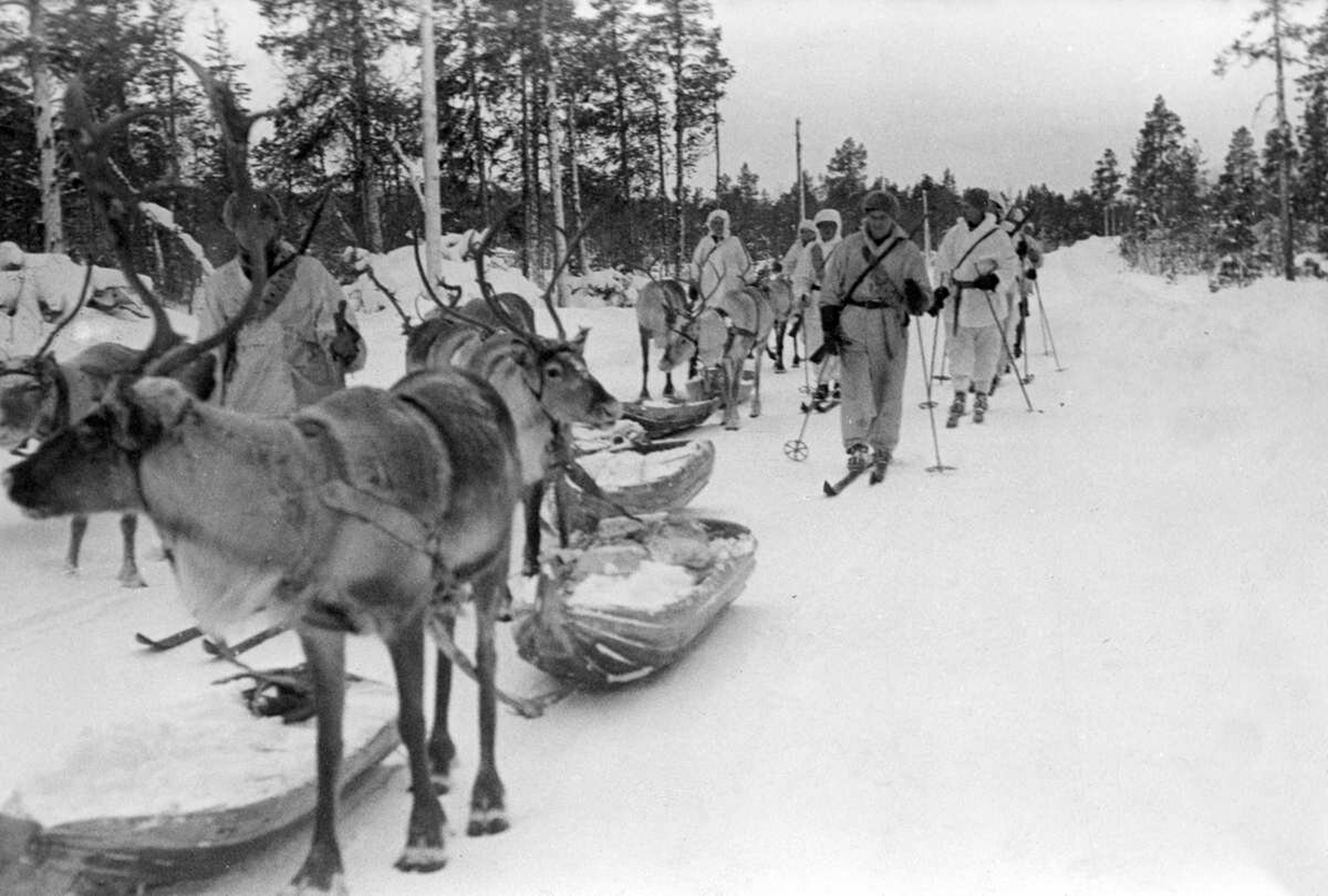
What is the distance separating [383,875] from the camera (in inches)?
122

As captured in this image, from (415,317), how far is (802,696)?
14007mm

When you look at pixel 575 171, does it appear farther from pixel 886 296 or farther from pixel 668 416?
pixel 886 296

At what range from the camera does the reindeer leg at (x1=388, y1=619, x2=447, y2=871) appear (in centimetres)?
307

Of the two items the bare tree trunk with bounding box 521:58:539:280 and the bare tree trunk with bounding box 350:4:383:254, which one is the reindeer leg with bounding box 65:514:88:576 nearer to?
the bare tree trunk with bounding box 350:4:383:254

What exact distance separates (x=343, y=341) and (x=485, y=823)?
3228 millimetres

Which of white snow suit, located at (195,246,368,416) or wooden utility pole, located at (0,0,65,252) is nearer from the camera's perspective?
white snow suit, located at (195,246,368,416)

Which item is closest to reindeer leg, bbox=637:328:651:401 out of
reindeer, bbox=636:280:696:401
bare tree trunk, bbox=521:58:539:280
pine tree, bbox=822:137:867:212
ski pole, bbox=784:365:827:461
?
reindeer, bbox=636:280:696:401

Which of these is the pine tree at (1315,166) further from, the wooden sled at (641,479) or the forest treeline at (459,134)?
the wooden sled at (641,479)

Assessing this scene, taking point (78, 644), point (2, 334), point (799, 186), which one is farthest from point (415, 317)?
point (799, 186)

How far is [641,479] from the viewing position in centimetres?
674

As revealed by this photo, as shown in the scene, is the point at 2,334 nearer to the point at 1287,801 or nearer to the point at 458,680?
the point at 458,680

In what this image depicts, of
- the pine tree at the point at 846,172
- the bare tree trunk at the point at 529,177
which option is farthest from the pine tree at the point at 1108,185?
the bare tree trunk at the point at 529,177

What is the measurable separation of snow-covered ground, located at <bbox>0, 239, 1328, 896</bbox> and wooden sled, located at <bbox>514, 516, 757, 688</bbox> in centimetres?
20

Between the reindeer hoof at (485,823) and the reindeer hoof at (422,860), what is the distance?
219mm
